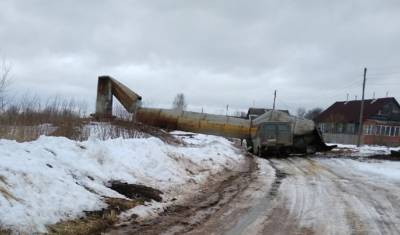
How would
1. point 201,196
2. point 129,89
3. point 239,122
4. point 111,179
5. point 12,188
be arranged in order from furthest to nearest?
point 239,122 < point 129,89 < point 201,196 < point 111,179 < point 12,188

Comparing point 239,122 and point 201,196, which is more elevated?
point 239,122

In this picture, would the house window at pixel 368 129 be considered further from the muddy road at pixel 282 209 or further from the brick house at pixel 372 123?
the muddy road at pixel 282 209

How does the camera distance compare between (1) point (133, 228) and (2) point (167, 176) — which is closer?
(1) point (133, 228)

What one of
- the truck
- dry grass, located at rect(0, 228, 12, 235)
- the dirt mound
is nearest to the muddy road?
the dirt mound

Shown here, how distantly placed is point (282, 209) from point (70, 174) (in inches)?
166

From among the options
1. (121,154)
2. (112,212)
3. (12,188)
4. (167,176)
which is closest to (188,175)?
(167,176)

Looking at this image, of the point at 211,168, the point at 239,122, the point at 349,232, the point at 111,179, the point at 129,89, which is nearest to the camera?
the point at 349,232

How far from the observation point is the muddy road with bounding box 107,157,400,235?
24.7 ft

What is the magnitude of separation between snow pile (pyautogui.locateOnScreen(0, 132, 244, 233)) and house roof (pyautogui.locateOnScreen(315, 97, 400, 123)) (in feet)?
192

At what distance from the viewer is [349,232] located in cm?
752

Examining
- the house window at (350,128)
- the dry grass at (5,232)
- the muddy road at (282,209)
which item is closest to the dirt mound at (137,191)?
the muddy road at (282,209)

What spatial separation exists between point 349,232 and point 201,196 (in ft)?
12.5

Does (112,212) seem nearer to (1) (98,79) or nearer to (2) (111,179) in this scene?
(2) (111,179)

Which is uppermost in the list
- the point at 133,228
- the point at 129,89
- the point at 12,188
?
the point at 129,89
